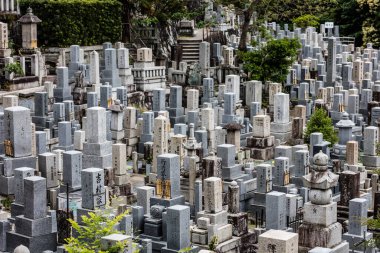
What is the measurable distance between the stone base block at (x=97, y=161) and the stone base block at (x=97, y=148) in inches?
3.6

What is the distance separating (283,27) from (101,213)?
37661mm

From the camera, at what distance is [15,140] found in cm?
2061

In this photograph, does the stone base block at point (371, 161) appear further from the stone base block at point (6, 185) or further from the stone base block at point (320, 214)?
the stone base block at point (6, 185)

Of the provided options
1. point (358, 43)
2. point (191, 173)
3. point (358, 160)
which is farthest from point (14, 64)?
point (358, 43)

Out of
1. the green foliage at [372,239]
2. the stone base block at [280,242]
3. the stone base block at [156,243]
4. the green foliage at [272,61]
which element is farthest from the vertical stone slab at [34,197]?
the green foliage at [272,61]

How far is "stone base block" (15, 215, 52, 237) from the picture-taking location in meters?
17.0

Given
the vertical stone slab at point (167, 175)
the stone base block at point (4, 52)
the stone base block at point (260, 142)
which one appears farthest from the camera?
the stone base block at point (4, 52)

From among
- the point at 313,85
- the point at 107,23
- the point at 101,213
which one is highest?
the point at 107,23

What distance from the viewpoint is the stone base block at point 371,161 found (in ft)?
79.8

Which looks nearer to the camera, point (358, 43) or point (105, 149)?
point (105, 149)

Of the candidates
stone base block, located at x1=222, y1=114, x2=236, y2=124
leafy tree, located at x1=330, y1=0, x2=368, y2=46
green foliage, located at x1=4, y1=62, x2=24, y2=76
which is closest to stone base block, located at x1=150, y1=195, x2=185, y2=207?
stone base block, located at x1=222, y1=114, x2=236, y2=124

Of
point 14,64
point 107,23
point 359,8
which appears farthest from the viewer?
point 359,8

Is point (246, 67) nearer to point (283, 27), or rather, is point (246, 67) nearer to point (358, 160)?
point (358, 160)

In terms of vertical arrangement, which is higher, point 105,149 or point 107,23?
point 107,23
